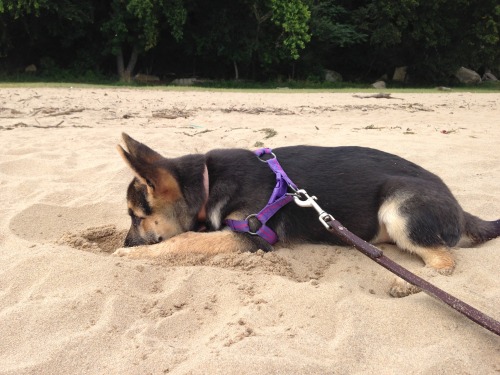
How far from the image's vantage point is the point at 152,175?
3.94 metres

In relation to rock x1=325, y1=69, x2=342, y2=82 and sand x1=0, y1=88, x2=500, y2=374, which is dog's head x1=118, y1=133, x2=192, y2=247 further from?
rock x1=325, y1=69, x2=342, y2=82

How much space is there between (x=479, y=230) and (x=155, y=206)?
286 cm

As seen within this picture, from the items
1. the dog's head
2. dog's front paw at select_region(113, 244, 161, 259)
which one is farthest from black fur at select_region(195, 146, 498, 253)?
dog's front paw at select_region(113, 244, 161, 259)

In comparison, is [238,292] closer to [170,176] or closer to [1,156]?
[170,176]

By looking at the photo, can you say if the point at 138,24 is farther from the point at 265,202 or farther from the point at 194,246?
the point at 194,246

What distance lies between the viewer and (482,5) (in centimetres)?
3691

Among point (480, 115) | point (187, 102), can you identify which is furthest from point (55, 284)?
point (480, 115)

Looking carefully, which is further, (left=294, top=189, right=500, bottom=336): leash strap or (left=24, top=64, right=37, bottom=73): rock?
(left=24, top=64, right=37, bottom=73): rock

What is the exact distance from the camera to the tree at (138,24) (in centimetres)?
2861

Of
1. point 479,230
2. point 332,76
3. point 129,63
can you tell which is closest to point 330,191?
point 479,230

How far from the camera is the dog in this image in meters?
3.88

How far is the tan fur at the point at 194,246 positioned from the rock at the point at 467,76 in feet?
131

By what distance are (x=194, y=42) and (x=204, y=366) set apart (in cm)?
3366

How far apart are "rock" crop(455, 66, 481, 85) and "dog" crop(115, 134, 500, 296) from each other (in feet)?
128
